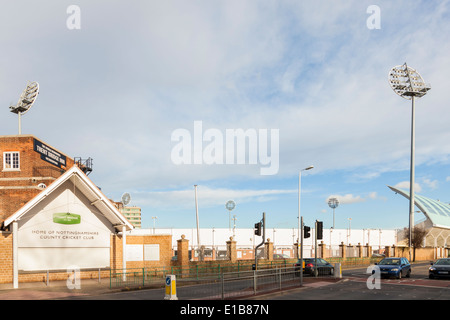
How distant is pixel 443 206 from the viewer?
103125 mm

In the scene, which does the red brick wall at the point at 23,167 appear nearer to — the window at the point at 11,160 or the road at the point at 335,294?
the window at the point at 11,160

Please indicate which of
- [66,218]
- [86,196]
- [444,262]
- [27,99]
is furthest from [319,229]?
[27,99]

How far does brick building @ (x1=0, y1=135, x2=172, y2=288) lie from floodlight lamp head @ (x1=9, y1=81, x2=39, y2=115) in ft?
30.3

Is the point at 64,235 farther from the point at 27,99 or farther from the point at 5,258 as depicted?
the point at 27,99

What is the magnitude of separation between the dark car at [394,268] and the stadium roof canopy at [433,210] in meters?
70.1

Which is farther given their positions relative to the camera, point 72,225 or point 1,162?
point 1,162

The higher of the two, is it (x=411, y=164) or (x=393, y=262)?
(x=411, y=164)

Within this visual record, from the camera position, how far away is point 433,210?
317ft

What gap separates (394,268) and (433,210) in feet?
254

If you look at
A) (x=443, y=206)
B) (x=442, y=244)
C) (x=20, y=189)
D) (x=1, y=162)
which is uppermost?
(x=1, y=162)

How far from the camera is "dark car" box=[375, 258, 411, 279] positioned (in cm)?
2773
